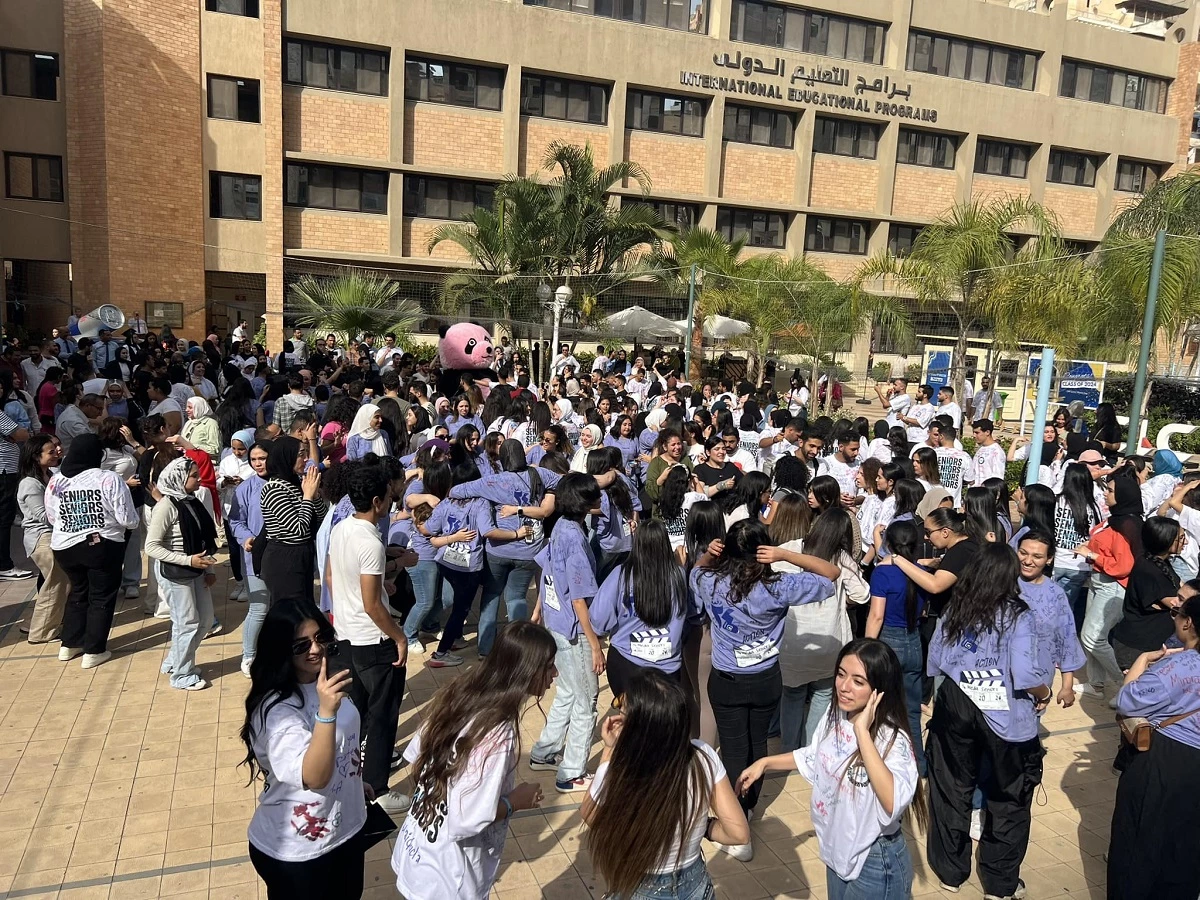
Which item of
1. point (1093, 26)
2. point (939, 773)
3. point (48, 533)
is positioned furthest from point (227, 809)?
point (1093, 26)

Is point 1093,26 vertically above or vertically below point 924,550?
above

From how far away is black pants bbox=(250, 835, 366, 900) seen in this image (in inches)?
115

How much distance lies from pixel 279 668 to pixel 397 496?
7.27 feet

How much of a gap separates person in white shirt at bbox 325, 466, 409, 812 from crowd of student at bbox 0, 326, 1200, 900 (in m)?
0.02

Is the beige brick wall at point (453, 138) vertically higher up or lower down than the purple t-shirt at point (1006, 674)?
higher up

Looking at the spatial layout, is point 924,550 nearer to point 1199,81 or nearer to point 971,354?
point 971,354

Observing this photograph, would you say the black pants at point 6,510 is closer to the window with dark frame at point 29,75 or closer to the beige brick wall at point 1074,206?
the window with dark frame at point 29,75

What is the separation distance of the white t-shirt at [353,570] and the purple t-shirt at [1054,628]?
3.11 m

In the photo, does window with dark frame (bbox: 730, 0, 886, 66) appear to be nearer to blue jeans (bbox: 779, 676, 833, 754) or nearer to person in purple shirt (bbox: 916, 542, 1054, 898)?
blue jeans (bbox: 779, 676, 833, 754)

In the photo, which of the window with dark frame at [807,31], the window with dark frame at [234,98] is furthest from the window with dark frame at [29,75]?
the window with dark frame at [807,31]

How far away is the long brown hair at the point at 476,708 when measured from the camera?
2738mm

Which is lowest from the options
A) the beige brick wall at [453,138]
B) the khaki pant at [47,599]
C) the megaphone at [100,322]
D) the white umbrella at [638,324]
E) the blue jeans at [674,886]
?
the khaki pant at [47,599]

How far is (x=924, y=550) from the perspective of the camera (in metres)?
5.21

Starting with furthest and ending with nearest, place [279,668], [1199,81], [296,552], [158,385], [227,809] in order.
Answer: [1199,81] < [158,385] < [296,552] < [227,809] < [279,668]
